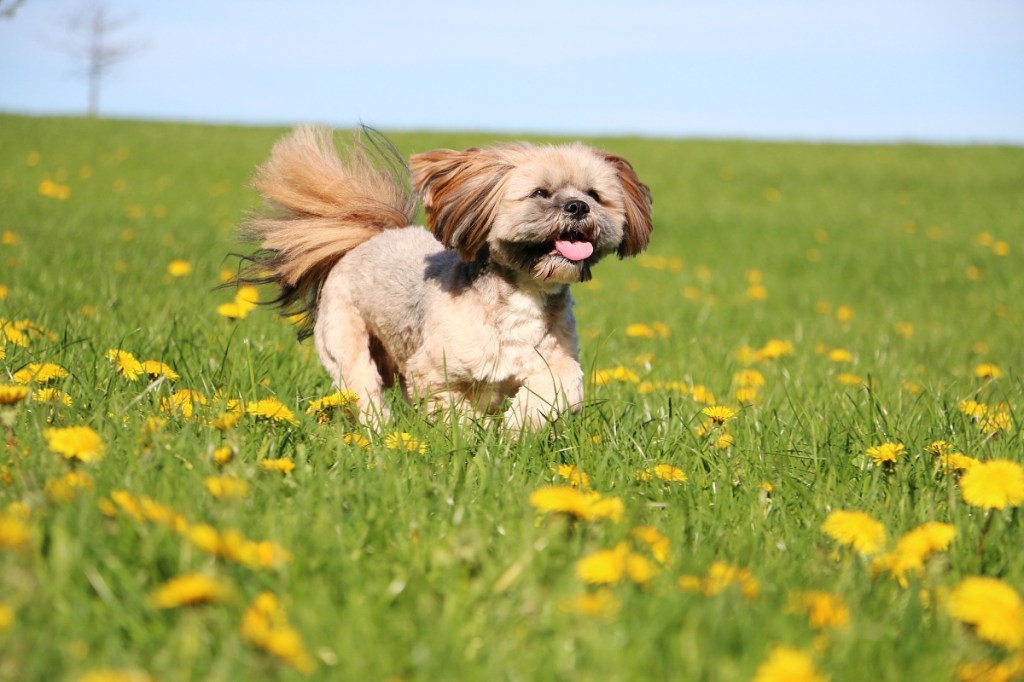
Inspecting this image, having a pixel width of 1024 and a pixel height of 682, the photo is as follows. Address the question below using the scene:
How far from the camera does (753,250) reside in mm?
15203

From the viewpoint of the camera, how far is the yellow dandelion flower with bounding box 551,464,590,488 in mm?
3206

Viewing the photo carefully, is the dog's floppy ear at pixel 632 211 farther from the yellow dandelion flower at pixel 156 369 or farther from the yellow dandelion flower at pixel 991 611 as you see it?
the yellow dandelion flower at pixel 991 611

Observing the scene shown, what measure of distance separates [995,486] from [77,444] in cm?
243

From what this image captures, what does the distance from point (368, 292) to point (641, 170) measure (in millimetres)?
21055

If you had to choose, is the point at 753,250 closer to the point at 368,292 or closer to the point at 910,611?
the point at 368,292

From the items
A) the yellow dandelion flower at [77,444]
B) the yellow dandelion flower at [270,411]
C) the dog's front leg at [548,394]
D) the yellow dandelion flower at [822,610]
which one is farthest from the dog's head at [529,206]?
the yellow dandelion flower at [822,610]

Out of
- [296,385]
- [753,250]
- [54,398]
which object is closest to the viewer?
[54,398]

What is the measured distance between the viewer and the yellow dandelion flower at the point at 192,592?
187 centimetres

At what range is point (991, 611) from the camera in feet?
6.57

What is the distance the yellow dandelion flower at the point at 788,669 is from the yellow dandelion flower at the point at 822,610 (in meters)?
0.31

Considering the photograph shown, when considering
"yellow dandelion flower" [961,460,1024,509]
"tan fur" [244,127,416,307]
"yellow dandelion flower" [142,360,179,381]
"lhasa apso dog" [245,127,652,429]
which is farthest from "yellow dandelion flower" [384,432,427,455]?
"tan fur" [244,127,416,307]

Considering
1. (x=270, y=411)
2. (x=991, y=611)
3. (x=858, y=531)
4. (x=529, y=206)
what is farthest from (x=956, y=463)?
(x=270, y=411)

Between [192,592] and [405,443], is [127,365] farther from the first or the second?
[192,592]

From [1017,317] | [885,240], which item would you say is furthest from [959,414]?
[885,240]
